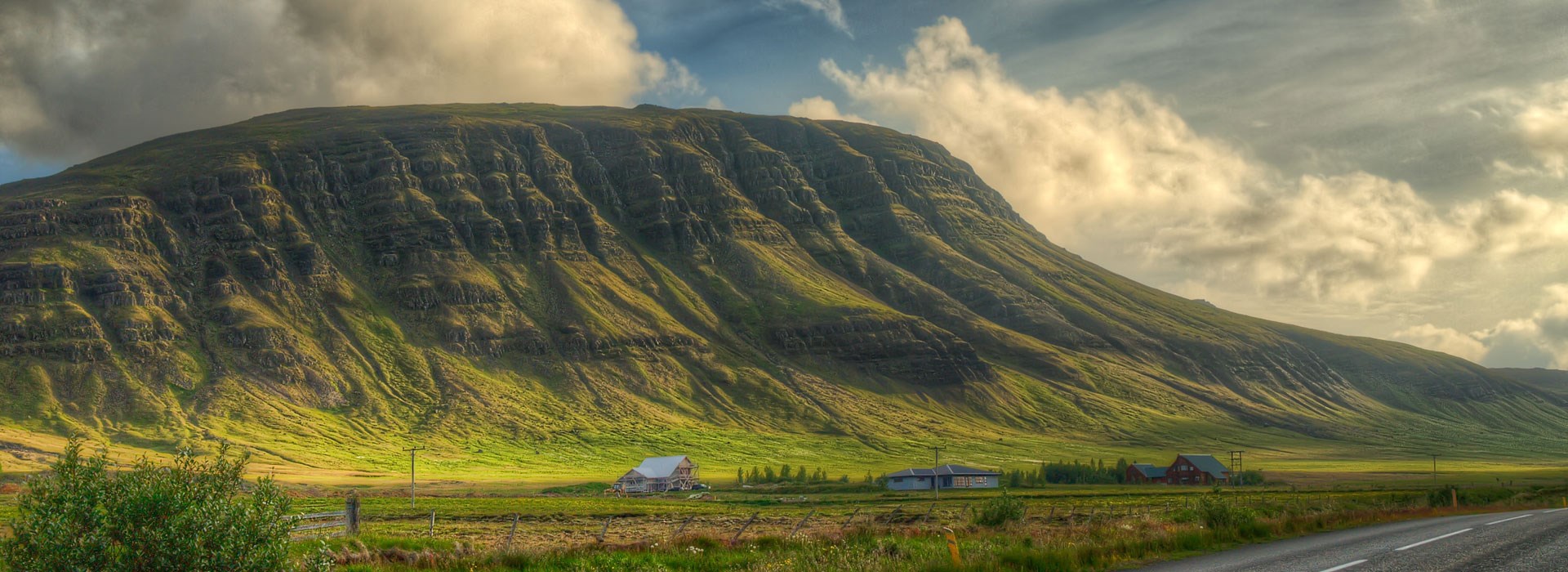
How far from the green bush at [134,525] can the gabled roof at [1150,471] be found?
15734cm

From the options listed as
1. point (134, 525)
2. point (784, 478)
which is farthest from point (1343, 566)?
point (784, 478)

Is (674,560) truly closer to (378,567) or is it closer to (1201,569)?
(378,567)

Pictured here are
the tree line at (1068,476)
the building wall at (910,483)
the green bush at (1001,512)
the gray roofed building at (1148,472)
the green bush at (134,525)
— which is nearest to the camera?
the green bush at (134,525)

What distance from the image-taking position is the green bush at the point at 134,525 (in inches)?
564

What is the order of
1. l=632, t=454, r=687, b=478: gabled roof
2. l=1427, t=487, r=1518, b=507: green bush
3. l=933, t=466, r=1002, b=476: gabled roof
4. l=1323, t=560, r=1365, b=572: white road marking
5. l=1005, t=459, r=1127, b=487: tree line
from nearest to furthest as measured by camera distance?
1. l=1323, t=560, r=1365, b=572: white road marking
2. l=1427, t=487, r=1518, b=507: green bush
3. l=933, t=466, r=1002, b=476: gabled roof
4. l=632, t=454, r=687, b=478: gabled roof
5. l=1005, t=459, r=1127, b=487: tree line

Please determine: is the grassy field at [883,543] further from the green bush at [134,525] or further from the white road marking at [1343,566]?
the white road marking at [1343,566]

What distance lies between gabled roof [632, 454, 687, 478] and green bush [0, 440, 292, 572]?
132201mm

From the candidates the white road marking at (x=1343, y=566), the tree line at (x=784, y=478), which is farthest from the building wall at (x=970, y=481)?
the white road marking at (x=1343, y=566)

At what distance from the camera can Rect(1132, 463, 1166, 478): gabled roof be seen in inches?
6107

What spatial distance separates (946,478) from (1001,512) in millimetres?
100150

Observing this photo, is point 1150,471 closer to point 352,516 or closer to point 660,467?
point 660,467

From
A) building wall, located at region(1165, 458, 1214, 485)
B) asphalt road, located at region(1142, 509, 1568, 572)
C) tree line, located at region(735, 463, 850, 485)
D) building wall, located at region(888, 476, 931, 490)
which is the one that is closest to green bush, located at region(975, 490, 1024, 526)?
asphalt road, located at region(1142, 509, 1568, 572)

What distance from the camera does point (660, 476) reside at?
144750 mm

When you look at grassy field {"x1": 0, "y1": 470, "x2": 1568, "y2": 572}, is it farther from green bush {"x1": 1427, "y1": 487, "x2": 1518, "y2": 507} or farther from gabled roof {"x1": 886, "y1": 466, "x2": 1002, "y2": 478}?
gabled roof {"x1": 886, "y1": 466, "x2": 1002, "y2": 478}
